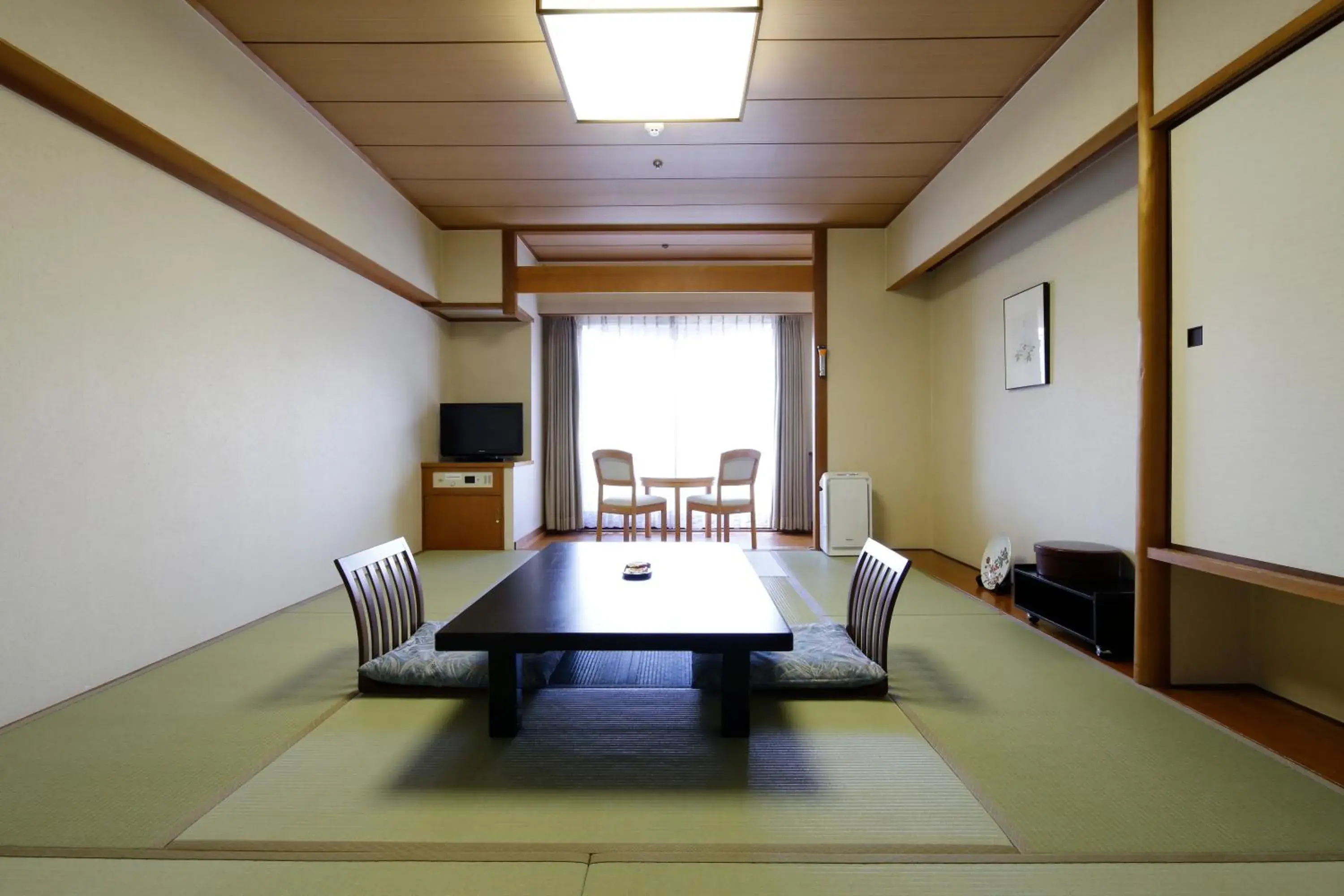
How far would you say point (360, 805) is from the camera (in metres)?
1.54

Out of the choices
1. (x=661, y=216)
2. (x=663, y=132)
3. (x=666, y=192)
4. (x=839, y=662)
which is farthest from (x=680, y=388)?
(x=839, y=662)

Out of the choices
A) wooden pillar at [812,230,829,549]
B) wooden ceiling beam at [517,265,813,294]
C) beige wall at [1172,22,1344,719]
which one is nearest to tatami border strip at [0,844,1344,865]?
beige wall at [1172,22,1344,719]

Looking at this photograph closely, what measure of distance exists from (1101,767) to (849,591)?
1.72 m

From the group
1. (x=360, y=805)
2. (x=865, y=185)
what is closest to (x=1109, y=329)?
(x=865, y=185)

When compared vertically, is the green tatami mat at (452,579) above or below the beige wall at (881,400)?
below

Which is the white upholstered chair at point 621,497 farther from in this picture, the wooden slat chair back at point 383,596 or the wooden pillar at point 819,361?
the wooden slat chair back at point 383,596

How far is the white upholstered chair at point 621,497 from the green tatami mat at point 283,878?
432cm

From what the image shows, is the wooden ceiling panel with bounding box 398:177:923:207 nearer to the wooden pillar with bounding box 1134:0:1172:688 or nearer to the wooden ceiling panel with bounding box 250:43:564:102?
the wooden ceiling panel with bounding box 250:43:564:102

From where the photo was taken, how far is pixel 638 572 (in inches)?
95.9

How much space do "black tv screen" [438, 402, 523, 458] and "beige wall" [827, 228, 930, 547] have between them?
279 centimetres

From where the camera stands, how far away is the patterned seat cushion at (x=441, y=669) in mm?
2158

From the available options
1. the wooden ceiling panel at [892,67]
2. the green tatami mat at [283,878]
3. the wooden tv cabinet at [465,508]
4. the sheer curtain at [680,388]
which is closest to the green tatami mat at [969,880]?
the green tatami mat at [283,878]

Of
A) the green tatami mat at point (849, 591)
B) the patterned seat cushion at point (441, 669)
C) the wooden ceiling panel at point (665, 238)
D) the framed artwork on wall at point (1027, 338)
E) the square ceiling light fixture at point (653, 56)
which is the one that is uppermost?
the wooden ceiling panel at point (665, 238)

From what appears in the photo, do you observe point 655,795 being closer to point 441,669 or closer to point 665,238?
point 441,669
